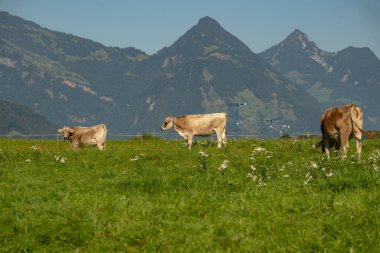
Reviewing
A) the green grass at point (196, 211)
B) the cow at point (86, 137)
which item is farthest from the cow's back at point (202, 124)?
the green grass at point (196, 211)

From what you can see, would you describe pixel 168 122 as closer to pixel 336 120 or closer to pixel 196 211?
pixel 336 120

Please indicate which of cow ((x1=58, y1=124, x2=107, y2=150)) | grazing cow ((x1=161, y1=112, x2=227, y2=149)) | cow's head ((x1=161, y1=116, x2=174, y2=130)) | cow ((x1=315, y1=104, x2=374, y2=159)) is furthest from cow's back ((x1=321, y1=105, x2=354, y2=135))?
cow's head ((x1=161, y1=116, x2=174, y2=130))

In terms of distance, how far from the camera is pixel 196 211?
40.2 ft

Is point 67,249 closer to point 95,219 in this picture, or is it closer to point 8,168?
point 95,219

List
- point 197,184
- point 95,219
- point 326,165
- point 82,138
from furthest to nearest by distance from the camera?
point 82,138
point 326,165
point 197,184
point 95,219

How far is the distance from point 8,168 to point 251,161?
30.3 ft

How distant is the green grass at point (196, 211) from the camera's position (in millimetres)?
10344

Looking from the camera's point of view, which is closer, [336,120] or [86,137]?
[336,120]

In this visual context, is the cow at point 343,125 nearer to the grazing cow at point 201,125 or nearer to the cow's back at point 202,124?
the grazing cow at point 201,125

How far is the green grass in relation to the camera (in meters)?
10.3

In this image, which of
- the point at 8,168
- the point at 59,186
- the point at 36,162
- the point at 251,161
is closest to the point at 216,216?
the point at 59,186

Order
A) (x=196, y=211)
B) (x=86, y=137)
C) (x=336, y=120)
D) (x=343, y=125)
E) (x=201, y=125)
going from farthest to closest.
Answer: (x=201, y=125) < (x=86, y=137) < (x=336, y=120) < (x=343, y=125) < (x=196, y=211)

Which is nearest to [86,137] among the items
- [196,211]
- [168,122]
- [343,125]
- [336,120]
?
[168,122]

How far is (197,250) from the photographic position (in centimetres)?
1004
